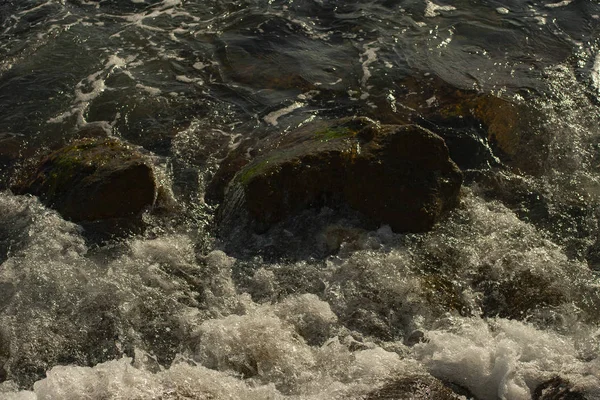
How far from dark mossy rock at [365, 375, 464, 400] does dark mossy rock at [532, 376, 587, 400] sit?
547 mm

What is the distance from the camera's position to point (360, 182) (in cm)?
630

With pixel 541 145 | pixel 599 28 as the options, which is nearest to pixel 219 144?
pixel 541 145

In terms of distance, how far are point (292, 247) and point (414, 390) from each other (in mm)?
2065

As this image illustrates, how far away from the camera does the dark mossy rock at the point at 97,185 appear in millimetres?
6398

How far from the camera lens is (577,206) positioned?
6637mm

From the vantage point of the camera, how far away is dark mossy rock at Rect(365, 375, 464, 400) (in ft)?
14.4

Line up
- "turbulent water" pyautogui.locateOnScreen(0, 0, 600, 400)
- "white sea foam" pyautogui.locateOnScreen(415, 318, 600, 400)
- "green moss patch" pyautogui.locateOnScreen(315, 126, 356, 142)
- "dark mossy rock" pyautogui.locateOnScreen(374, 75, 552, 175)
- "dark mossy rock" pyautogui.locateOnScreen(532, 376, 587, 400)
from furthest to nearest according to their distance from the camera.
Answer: "dark mossy rock" pyautogui.locateOnScreen(374, 75, 552, 175) → "green moss patch" pyautogui.locateOnScreen(315, 126, 356, 142) → "turbulent water" pyautogui.locateOnScreen(0, 0, 600, 400) → "white sea foam" pyautogui.locateOnScreen(415, 318, 600, 400) → "dark mossy rock" pyautogui.locateOnScreen(532, 376, 587, 400)

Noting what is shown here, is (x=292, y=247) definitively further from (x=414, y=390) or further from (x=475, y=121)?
(x=475, y=121)

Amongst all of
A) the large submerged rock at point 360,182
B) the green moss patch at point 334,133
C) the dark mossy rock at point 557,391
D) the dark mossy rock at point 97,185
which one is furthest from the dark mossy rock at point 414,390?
the dark mossy rock at point 97,185

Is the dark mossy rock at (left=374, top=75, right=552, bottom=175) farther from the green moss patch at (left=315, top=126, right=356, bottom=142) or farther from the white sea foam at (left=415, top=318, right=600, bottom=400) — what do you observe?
the white sea foam at (left=415, top=318, right=600, bottom=400)

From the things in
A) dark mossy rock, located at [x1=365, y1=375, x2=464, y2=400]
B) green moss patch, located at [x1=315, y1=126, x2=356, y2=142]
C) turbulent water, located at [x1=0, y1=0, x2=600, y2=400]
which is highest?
green moss patch, located at [x1=315, y1=126, x2=356, y2=142]

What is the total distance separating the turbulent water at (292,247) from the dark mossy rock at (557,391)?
0.05 meters

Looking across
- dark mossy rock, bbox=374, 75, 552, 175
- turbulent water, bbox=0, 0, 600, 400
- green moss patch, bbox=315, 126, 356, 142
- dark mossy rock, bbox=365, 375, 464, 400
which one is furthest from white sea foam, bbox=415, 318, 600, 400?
dark mossy rock, bbox=374, 75, 552, 175

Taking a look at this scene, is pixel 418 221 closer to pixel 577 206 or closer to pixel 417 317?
pixel 417 317
